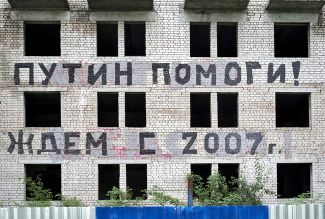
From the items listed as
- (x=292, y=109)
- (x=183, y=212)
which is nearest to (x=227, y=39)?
(x=292, y=109)

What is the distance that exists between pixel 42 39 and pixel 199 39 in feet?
19.1

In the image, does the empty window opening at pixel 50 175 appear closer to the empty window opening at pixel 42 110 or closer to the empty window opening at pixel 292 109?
the empty window opening at pixel 42 110

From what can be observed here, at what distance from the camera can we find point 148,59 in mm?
12266

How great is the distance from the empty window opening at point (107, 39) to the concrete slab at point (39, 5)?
52.4 inches

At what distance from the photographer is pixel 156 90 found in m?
12.2

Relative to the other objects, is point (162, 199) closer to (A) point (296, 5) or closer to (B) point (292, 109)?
(B) point (292, 109)

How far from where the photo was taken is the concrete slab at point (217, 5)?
38.7 feet

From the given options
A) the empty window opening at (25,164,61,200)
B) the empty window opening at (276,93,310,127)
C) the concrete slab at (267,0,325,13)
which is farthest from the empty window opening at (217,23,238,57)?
the empty window opening at (25,164,61,200)

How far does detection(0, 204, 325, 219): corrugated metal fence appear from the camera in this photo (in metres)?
7.00

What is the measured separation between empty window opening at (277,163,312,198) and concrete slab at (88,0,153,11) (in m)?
7.24

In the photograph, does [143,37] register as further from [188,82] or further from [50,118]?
[50,118]

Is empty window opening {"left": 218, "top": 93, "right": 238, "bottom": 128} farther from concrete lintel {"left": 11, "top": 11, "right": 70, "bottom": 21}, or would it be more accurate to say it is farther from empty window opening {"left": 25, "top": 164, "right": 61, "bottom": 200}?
concrete lintel {"left": 11, "top": 11, "right": 70, "bottom": 21}

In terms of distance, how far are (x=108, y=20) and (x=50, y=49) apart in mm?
2726

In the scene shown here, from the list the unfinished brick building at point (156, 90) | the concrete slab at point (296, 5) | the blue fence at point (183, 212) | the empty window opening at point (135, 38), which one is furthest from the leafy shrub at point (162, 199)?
the concrete slab at point (296, 5)
